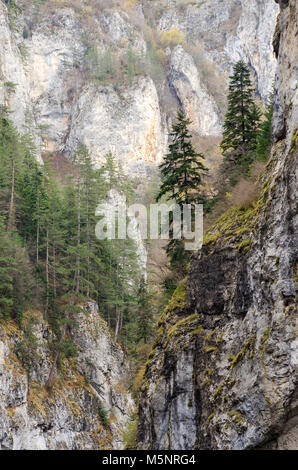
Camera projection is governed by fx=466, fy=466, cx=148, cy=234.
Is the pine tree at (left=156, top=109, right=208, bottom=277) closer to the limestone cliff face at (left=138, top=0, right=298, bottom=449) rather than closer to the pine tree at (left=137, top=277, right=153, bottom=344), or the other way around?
the limestone cliff face at (left=138, top=0, right=298, bottom=449)

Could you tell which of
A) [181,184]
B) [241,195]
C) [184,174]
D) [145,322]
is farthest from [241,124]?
[145,322]

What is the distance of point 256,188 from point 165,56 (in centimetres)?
10179

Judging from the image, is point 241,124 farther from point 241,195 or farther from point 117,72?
point 117,72

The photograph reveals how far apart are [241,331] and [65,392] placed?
19.9 m

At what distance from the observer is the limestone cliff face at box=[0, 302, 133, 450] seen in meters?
25.2

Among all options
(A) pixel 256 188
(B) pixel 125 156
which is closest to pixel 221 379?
(A) pixel 256 188

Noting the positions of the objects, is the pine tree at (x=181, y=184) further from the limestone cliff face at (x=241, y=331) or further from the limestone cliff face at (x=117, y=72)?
the limestone cliff face at (x=117, y=72)

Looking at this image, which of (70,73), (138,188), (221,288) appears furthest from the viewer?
(70,73)

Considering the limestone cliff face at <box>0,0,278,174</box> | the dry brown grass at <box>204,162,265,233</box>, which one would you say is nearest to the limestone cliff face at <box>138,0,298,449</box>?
the dry brown grass at <box>204,162,265,233</box>

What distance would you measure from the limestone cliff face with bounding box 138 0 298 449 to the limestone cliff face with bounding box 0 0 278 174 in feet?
182

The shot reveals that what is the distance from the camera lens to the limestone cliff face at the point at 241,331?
10.5 metres

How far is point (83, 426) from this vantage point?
29266 millimetres
